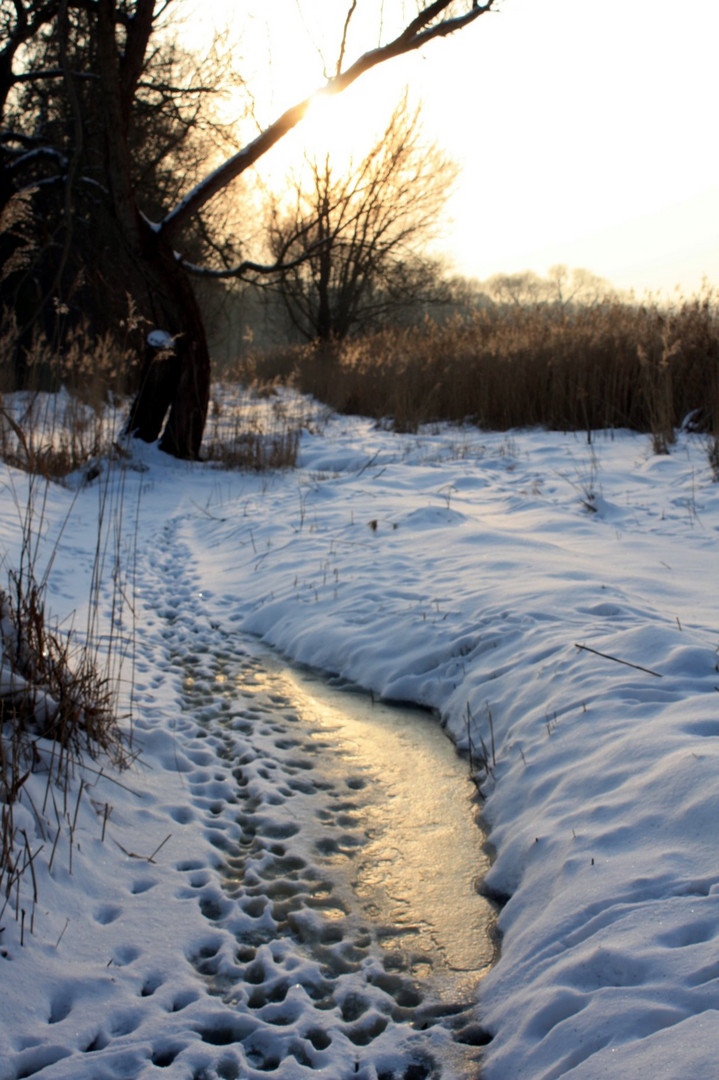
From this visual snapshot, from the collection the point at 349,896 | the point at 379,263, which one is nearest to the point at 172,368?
the point at 349,896

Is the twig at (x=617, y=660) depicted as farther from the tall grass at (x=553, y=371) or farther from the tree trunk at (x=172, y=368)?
the tree trunk at (x=172, y=368)

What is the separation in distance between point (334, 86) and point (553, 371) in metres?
3.84

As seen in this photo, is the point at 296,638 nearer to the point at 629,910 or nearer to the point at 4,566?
the point at 4,566

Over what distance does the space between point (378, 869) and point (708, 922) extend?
923mm

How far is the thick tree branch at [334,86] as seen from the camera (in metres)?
6.59

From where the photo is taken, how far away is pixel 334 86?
6809 mm

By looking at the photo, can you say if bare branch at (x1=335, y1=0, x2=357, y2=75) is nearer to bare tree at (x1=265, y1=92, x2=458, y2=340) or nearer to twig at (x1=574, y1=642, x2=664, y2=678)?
twig at (x1=574, y1=642, x2=664, y2=678)

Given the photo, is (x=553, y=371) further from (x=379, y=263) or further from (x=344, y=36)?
(x=379, y=263)

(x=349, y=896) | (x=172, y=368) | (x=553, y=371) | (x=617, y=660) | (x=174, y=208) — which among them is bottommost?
(x=349, y=896)

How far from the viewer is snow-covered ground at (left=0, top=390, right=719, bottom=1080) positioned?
62.6 inches

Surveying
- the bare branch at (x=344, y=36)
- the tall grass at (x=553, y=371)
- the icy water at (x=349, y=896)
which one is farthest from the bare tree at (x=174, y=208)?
the icy water at (x=349, y=896)

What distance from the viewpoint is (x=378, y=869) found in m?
2.25

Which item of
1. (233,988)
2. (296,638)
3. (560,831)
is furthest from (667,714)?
(296,638)

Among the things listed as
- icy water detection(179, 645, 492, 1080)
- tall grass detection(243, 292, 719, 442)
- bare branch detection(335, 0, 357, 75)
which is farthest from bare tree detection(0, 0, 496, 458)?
icy water detection(179, 645, 492, 1080)
